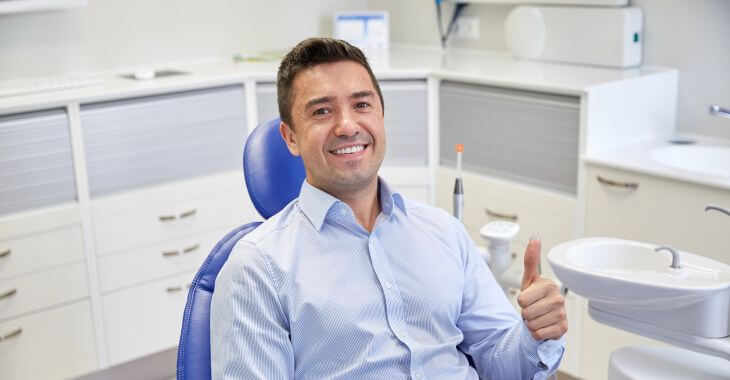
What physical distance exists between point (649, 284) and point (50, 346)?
193cm

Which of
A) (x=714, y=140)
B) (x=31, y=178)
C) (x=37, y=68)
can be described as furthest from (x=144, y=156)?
(x=714, y=140)

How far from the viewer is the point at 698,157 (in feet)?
9.64

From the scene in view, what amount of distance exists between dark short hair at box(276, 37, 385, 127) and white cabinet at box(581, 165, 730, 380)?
1.22 meters

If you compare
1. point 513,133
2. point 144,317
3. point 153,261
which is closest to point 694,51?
point 513,133

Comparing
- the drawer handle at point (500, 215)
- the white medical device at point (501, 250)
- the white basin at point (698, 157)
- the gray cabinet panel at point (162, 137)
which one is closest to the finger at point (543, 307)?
the white medical device at point (501, 250)

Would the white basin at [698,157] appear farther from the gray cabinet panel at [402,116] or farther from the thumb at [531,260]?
the thumb at [531,260]

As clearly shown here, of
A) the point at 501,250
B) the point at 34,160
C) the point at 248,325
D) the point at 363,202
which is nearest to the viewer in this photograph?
the point at 248,325

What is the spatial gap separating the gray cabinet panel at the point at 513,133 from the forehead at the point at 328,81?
1.34 m

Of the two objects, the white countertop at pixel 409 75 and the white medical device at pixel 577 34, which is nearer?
the white countertop at pixel 409 75

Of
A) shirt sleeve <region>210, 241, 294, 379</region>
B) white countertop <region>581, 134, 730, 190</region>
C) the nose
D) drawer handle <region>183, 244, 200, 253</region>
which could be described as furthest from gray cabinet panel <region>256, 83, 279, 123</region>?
shirt sleeve <region>210, 241, 294, 379</region>

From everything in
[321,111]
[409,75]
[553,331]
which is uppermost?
[321,111]

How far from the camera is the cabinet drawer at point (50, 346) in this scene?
293 centimetres

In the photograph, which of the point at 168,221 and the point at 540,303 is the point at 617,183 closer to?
the point at 540,303

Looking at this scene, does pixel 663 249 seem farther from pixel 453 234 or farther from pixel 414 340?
pixel 414 340
